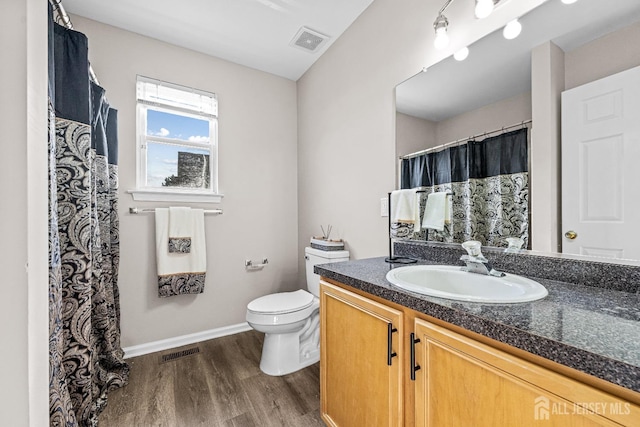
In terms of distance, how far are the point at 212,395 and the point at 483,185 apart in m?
1.88

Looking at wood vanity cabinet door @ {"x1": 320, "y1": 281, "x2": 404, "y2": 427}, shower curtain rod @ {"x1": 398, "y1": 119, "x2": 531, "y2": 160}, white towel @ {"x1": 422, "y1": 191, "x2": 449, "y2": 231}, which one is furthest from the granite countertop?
shower curtain rod @ {"x1": 398, "y1": 119, "x2": 531, "y2": 160}

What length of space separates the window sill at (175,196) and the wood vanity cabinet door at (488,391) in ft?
6.64

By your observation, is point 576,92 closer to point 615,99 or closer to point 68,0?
point 615,99

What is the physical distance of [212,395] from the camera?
1618mm

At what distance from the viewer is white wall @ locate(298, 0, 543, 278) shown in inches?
58.6

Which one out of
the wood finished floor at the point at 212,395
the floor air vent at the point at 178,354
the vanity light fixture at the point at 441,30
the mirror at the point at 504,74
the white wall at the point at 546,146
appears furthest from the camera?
the floor air vent at the point at 178,354

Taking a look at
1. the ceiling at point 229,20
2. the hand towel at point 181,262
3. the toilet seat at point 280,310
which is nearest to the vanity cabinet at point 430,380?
the toilet seat at point 280,310

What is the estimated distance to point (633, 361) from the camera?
17.9 inches

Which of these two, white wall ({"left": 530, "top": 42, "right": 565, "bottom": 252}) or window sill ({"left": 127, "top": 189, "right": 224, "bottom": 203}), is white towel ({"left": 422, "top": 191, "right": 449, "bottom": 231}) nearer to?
white wall ({"left": 530, "top": 42, "right": 565, "bottom": 252})

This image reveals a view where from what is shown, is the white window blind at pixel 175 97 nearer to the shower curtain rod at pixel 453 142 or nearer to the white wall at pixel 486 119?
the shower curtain rod at pixel 453 142

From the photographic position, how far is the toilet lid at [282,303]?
1.78m

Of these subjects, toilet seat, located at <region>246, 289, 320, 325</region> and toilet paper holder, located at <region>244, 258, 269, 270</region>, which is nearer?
toilet seat, located at <region>246, 289, 320, 325</region>

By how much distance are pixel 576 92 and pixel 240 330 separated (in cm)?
269

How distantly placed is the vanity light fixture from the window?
1.85 metres
